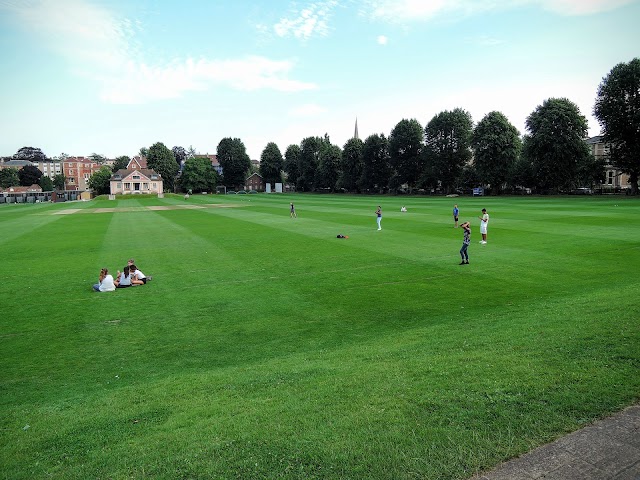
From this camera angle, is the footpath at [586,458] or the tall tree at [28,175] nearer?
the footpath at [586,458]

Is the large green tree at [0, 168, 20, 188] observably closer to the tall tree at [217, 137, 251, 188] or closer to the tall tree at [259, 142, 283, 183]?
the tall tree at [217, 137, 251, 188]

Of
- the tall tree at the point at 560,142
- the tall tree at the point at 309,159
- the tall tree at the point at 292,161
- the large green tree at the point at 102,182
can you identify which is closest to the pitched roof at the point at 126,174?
the large green tree at the point at 102,182

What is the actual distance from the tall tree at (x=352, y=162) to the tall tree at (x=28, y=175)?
139257mm

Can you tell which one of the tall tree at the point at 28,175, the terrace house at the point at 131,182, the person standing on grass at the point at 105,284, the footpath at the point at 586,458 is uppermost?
the tall tree at the point at 28,175

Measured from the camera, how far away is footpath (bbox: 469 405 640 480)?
4906 mm

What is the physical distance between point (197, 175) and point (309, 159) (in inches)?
1553

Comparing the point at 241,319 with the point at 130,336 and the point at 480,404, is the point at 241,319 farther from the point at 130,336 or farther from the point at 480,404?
the point at 480,404

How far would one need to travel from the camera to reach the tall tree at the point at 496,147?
8962 cm

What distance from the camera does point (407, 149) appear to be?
11300cm

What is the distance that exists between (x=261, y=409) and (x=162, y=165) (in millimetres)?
159688

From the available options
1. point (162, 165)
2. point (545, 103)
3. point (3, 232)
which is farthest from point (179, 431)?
point (162, 165)

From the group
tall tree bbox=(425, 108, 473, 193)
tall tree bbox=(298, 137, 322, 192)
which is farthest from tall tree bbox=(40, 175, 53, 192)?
tall tree bbox=(425, 108, 473, 193)

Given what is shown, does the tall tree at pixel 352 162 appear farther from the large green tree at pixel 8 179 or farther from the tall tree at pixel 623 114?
the large green tree at pixel 8 179

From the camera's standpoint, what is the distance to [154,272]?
71.1ft
